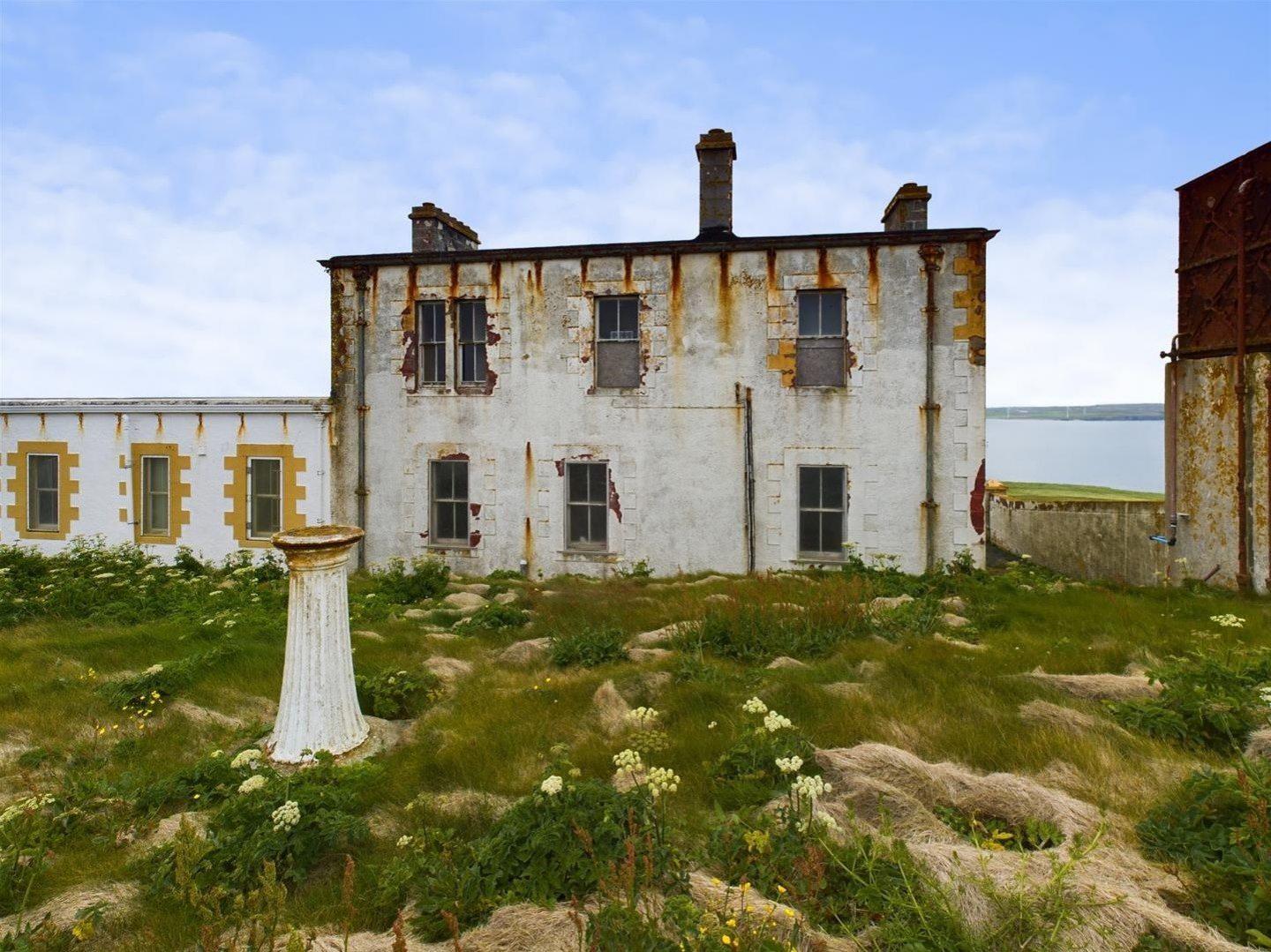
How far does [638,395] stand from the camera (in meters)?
12.3

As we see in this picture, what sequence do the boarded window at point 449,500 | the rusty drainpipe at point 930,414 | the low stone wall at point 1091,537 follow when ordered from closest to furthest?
the rusty drainpipe at point 930,414 → the low stone wall at point 1091,537 → the boarded window at point 449,500

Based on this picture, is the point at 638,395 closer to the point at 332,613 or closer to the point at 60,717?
the point at 332,613

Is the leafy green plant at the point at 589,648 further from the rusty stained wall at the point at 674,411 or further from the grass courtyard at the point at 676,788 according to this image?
the rusty stained wall at the point at 674,411

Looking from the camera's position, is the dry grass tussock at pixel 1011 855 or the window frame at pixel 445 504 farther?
the window frame at pixel 445 504

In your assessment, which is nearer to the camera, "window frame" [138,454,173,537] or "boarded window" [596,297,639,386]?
"boarded window" [596,297,639,386]

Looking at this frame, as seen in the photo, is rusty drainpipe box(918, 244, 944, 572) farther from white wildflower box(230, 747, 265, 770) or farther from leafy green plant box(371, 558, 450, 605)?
white wildflower box(230, 747, 265, 770)

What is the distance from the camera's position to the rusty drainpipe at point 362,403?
519 inches

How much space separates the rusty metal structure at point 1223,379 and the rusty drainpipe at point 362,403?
1439cm

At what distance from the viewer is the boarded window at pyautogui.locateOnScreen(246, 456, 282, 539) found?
44.0ft

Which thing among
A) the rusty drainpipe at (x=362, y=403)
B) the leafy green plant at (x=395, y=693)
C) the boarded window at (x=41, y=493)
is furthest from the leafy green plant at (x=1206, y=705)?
the boarded window at (x=41, y=493)

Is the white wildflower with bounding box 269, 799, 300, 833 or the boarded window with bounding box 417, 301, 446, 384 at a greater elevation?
the boarded window with bounding box 417, 301, 446, 384

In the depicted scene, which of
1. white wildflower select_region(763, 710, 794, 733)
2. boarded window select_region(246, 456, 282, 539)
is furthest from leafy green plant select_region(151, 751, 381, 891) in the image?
boarded window select_region(246, 456, 282, 539)

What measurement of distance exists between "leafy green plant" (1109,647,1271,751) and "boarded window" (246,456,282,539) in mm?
13772

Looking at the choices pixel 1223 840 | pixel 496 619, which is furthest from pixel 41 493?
pixel 1223 840
